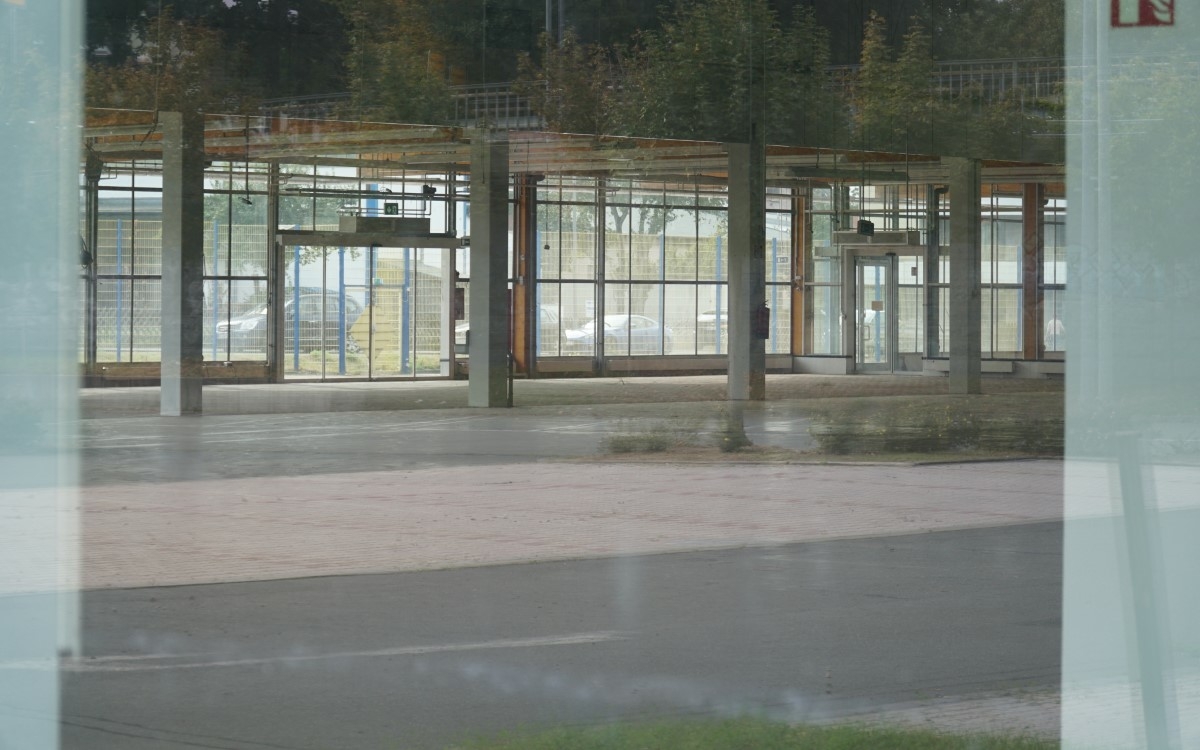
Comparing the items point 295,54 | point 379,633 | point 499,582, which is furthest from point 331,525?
point 295,54

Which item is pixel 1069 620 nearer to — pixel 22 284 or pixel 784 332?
pixel 22 284

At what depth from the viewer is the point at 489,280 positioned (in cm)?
2370

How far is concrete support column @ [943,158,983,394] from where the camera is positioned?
28.5 m

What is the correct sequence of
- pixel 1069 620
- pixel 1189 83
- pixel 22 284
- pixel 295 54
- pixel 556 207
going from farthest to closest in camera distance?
pixel 556 207
pixel 22 284
pixel 295 54
pixel 1189 83
pixel 1069 620

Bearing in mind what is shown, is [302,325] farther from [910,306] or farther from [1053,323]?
[1053,323]

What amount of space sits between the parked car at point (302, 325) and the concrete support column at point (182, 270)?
25.2 feet

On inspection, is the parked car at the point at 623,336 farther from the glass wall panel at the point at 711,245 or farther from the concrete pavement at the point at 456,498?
the concrete pavement at the point at 456,498

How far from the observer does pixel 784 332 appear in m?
38.1

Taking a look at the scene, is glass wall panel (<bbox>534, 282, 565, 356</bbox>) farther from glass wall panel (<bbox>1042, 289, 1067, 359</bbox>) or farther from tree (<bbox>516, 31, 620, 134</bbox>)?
glass wall panel (<bbox>1042, 289, 1067, 359</bbox>)

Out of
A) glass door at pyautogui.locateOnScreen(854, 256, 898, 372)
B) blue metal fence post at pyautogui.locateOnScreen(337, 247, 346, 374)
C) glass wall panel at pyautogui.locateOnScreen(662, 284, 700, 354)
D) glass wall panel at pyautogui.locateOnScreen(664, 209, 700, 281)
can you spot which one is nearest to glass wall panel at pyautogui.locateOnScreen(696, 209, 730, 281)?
glass wall panel at pyautogui.locateOnScreen(664, 209, 700, 281)

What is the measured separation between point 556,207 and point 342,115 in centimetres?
1354

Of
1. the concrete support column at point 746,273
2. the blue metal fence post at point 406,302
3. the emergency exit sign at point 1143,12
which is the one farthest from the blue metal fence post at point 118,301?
the emergency exit sign at point 1143,12

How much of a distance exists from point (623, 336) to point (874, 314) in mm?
6714

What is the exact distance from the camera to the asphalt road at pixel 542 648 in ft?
19.4
